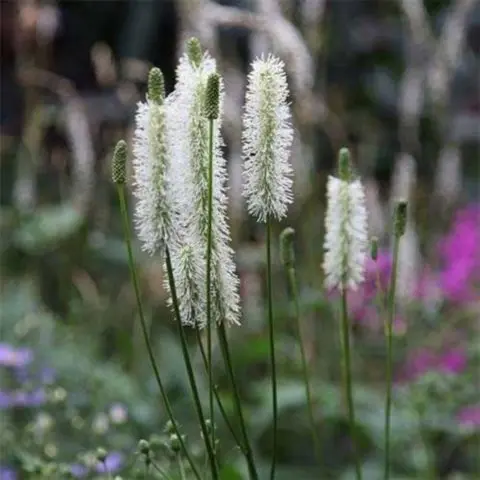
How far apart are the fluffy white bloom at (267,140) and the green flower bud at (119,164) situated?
85 mm

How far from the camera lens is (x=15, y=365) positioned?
192 centimetres

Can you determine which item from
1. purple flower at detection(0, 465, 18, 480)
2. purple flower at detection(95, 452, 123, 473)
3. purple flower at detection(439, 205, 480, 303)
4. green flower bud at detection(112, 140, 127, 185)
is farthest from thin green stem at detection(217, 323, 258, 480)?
purple flower at detection(439, 205, 480, 303)

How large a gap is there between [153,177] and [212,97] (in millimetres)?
67

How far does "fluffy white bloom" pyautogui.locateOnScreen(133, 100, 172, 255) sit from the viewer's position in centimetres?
85

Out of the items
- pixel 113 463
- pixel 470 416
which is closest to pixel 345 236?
pixel 113 463

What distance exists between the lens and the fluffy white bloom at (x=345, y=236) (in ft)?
3.24

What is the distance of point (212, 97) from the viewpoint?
2.74 ft

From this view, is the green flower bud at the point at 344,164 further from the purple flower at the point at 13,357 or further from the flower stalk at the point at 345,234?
the purple flower at the point at 13,357

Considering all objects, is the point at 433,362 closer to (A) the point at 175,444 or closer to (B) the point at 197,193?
(A) the point at 175,444

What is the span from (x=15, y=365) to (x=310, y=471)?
0.54m

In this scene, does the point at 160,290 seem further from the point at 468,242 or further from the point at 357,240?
the point at 357,240

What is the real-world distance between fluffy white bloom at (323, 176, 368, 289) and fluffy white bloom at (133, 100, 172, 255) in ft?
0.57

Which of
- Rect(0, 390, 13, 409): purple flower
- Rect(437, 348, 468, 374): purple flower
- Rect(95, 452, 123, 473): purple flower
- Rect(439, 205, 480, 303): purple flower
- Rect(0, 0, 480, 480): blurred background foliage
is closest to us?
Rect(95, 452, 123, 473): purple flower

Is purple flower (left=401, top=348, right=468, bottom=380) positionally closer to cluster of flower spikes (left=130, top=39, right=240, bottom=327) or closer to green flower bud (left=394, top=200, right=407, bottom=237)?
green flower bud (left=394, top=200, right=407, bottom=237)
